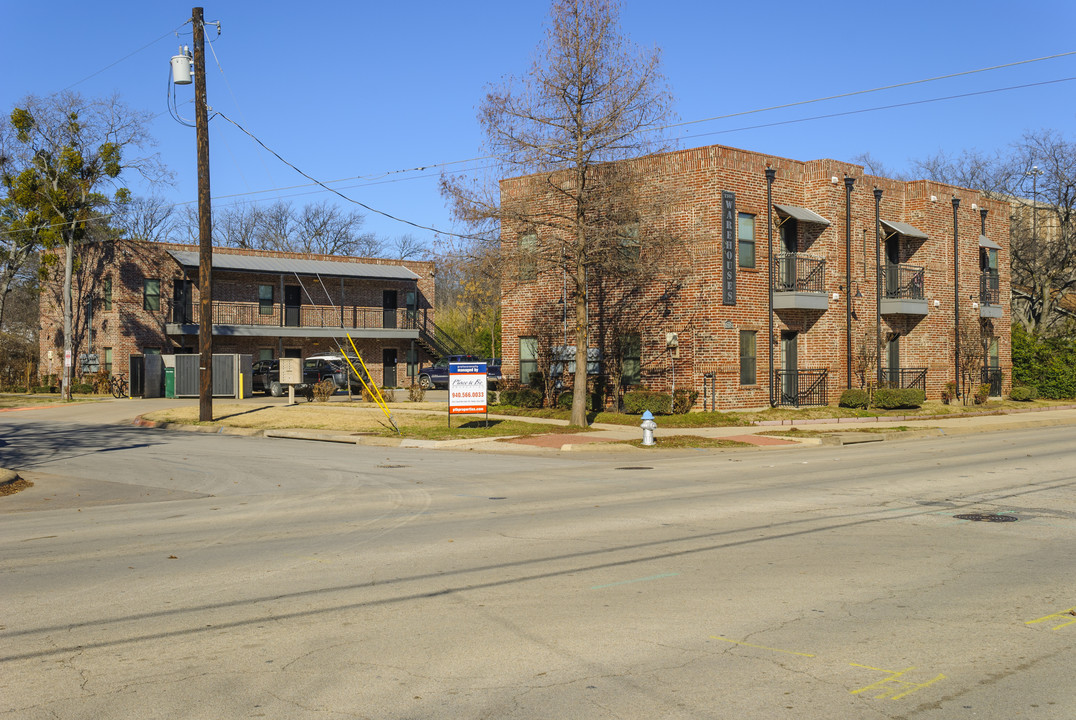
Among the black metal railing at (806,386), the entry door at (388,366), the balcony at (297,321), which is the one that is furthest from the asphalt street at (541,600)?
the entry door at (388,366)

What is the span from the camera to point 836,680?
5.45 m

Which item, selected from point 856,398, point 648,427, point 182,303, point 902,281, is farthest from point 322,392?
point 902,281

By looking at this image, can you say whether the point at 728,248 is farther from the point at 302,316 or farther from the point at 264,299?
the point at 302,316

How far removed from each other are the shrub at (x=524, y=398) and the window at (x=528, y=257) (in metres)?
6.10

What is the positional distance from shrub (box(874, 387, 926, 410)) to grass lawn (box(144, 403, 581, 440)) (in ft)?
39.9

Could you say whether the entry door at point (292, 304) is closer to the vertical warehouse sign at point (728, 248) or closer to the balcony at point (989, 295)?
the vertical warehouse sign at point (728, 248)

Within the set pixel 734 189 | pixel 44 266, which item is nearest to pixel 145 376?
pixel 44 266

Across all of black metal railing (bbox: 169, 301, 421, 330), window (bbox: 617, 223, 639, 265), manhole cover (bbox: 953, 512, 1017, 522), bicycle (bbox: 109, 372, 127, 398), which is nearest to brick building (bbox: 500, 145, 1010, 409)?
window (bbox: 617, 223, 639, 265)

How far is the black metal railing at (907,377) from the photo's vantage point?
34469 mm

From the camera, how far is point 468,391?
2480 centimetres

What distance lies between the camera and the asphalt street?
17.2 ft

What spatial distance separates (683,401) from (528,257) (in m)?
6.67

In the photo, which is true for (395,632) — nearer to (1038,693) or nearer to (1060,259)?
(1038,693)

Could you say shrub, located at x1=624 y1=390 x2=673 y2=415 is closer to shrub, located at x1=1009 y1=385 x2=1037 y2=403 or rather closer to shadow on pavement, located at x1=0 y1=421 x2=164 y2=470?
shadow on pavement, located at x1=0 y1=421 x2=164 y2=470
